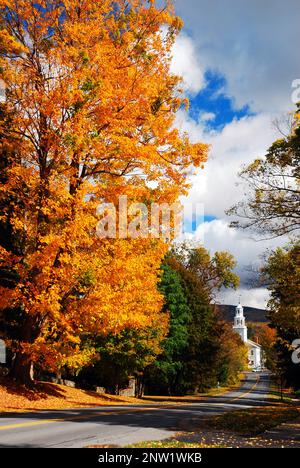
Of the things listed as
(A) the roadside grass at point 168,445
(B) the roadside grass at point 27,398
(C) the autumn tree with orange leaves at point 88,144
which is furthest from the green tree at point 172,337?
(A) the roadside grass at point 168,445

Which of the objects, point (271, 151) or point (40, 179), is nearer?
point (40, 179)

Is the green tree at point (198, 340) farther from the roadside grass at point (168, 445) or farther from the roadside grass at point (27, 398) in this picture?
the roadside grass at point (168, 445)

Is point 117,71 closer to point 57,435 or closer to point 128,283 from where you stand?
point 128,283

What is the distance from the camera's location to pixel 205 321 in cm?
4675

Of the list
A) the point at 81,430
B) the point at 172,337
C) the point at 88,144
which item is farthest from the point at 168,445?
the point at 172,337

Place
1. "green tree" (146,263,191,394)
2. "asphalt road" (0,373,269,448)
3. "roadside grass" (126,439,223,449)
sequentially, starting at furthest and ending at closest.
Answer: "green tree" (146,263,191,394), "asphalt road" (0,373,269,448), "roadside grass" (126,439,223,449)

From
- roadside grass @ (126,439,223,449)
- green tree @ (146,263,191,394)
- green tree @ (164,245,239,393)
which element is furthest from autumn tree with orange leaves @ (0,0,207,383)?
green tree @ (164,245,239,393)

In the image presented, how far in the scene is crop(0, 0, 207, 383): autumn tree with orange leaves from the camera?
15.5 m

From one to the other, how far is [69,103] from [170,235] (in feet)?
17.7

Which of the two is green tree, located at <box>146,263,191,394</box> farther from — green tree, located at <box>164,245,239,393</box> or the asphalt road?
the asphalt road

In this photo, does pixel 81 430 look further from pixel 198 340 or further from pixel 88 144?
pixel 198 340

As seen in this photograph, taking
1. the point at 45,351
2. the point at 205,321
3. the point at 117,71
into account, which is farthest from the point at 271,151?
the point at 205,321

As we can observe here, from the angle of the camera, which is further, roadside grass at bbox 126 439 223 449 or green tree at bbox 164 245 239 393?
green tree at bbox 164 245 239 393

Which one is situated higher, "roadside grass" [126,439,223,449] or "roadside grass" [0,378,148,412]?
"roadside grass" [126,439,223,449]
